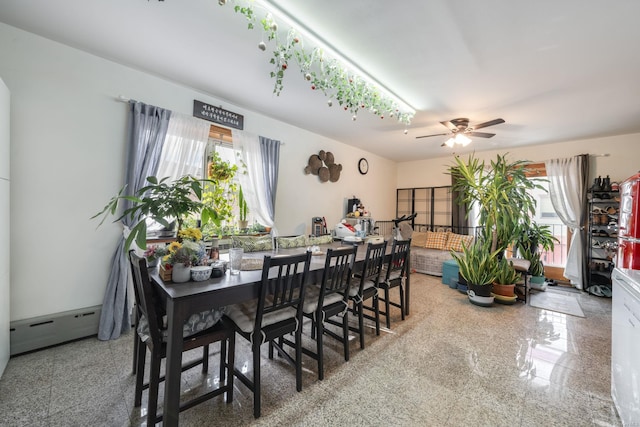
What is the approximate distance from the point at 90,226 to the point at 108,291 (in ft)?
2.08

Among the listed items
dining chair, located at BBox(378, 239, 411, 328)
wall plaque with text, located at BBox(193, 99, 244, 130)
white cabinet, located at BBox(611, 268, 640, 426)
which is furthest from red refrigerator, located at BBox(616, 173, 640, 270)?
wall plaque with text, located at BBox(193, 99, 244, 130)

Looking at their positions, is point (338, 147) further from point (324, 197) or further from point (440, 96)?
point (440, 96)

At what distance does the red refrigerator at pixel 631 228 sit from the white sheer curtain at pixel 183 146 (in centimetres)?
446

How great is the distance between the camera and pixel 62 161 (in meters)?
2.23

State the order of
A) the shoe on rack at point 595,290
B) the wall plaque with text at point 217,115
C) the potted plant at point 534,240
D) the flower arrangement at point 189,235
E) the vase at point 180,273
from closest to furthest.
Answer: the vase at point 180,273 < the flower arrangement at point 189,235 < the wall plaque with text at point 217,115 < the shoe on rack at point 595,290 < the potted plant at point 534,240

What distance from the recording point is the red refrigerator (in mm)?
2349

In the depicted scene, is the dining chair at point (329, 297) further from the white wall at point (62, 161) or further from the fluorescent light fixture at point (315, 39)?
the white wall at point (62, 161)

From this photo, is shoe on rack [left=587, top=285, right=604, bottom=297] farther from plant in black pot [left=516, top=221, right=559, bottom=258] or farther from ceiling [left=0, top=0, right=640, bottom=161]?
ceiling [left=0, top=0, right=640, bottom=161]

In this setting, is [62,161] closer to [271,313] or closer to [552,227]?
[271,313]

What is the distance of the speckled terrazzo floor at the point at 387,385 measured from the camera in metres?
1.53

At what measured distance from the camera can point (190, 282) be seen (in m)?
1.48

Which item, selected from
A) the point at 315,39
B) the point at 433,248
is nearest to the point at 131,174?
the point at 315,39

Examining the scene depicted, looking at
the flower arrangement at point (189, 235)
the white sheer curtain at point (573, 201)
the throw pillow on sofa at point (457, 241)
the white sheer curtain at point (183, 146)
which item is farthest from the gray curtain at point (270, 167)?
the white sheer curtain at point (573, 201)

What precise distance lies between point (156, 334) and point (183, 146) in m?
2.15
